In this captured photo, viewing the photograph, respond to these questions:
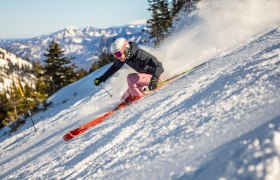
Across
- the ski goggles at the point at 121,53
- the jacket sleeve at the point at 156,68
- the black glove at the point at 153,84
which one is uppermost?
the ski goggles at the point at 121,53

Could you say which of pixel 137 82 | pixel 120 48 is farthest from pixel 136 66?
pixel 120 48

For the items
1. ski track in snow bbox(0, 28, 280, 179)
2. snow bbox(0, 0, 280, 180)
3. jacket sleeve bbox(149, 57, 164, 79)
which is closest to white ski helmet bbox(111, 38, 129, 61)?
jacket sleeve bbox(149, 57, 164, 79)

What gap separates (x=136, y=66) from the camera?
326 inches

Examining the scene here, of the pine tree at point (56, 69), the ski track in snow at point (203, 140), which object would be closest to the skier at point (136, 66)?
the ski track in snow at point (203, 140)

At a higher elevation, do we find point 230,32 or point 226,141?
point 226,141

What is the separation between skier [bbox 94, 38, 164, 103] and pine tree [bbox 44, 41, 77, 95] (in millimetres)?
29944

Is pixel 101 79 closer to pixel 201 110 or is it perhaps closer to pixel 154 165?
pixel 201 110

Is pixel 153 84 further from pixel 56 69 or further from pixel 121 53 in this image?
pixel 56 69

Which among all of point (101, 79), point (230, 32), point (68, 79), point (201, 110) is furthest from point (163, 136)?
point (68, 79)

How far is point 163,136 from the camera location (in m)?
3.57

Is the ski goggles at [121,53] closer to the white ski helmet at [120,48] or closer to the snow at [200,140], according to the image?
the white ski helmet at [120,48]

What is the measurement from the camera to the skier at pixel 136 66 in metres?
7.60

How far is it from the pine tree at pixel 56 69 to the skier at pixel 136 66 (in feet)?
98.2

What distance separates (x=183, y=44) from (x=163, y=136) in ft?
32.2
